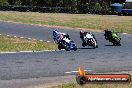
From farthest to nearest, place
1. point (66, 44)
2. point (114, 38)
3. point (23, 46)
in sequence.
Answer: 1. point (114, 38)
2. point (23, 46)
3. point (66, 44)

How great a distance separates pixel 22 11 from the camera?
67.4 meters

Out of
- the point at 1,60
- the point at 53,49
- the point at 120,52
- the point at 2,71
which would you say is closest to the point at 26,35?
the point at 53,49

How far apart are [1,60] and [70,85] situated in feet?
18.2

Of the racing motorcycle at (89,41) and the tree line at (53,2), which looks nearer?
the racing motorcycle at (89,41)

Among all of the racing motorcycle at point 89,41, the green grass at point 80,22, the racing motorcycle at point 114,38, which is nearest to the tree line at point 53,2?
the green grass at point 80,22

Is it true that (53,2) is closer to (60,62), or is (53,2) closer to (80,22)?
(80,22)

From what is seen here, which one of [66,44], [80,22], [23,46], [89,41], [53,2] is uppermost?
[66,44]

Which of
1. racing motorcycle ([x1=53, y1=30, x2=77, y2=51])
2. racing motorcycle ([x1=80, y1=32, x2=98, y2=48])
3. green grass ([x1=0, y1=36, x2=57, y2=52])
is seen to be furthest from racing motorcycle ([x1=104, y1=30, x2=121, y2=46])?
racing motorcycle ([x1=53, y1=30, x2=77, y2=51])

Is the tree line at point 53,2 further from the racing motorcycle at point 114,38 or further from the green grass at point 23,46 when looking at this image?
the green grass at point 23,46

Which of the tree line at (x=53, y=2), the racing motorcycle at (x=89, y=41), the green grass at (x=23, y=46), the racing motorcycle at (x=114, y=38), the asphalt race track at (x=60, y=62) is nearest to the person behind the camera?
the asphalt race track at (x=60, y=62)

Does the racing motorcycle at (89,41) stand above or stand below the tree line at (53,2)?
above

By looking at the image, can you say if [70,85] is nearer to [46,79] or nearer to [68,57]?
[46,79]

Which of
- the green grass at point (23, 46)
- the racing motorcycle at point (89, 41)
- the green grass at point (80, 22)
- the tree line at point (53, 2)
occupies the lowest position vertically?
the tree line at point (53, 2)

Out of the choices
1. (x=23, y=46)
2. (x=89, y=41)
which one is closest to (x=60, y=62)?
(x=89, y=41)
